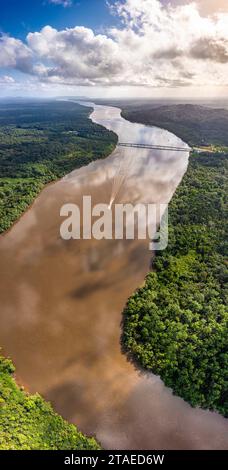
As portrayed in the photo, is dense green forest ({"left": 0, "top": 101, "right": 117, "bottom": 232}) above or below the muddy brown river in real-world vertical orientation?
above

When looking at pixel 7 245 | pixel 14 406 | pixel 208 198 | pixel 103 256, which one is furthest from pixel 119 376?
pixel 208 198

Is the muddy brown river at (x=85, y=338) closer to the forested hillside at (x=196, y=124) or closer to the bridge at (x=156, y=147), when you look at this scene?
the bridge at (x=156, y=147)

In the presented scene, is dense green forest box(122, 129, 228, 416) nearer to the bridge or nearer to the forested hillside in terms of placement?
the bridge

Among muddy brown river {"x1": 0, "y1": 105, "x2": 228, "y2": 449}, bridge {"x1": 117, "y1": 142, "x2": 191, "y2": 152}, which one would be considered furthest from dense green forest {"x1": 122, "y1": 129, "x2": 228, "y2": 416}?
bridge {"x1": 117, "y1": 142, "x2": 191, "y2": 152}

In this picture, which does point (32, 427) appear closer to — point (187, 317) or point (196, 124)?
point (187, 317)

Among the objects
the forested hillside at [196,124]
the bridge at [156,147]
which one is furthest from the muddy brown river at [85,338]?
the forested hillside at [196,124]
